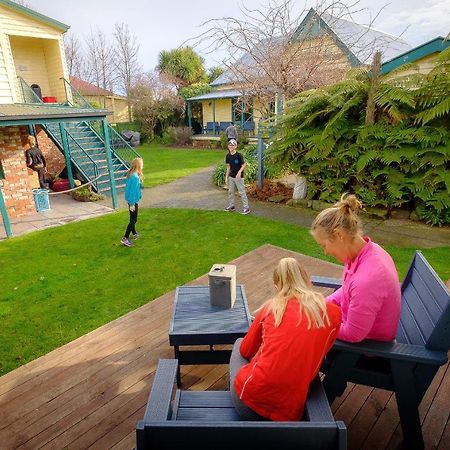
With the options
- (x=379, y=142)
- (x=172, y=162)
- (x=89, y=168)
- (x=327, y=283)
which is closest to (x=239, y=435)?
(x=327, y=283)

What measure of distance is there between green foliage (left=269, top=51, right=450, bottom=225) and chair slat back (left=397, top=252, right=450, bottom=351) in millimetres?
5052

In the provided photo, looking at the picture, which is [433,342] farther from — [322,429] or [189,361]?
[189,361]

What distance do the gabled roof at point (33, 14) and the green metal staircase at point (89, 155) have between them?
3284 millimetres

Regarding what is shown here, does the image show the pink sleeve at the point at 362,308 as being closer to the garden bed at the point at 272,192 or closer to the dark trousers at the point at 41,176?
the garden bed at the point at 272,192

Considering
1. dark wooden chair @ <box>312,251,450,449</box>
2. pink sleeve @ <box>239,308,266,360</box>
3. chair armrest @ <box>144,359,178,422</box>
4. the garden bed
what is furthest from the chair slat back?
the garden bed

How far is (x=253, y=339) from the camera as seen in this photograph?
1991 mm

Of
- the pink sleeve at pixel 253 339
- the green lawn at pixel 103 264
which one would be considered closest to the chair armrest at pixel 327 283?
the pink sleeve at pixel 253 339

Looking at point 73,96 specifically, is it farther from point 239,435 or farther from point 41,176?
point 239,435

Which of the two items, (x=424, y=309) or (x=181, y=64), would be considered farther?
(x=181, y=64)

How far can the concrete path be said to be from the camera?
6520 millimetres

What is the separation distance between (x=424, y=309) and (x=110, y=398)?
8.32ft

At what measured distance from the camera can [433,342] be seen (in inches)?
76.5

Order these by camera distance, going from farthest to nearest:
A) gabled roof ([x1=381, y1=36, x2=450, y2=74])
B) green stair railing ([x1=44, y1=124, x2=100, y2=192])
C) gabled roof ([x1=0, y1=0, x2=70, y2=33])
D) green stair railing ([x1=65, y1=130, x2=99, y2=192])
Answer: green stair railing ([x1=44, y1=124, x2=100, y2=192]) → green stair railing ([x1=65, y1=130, x2=99, y2=192]) → gabled roof ([x1=0, y1=0, x2=70, y2=33]) → gabled roof ([x1=381, y1=36, x2=450, y2=74])

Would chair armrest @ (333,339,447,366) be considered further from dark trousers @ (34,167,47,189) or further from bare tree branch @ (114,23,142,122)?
bare tree branch @ (114,23,142,122)
